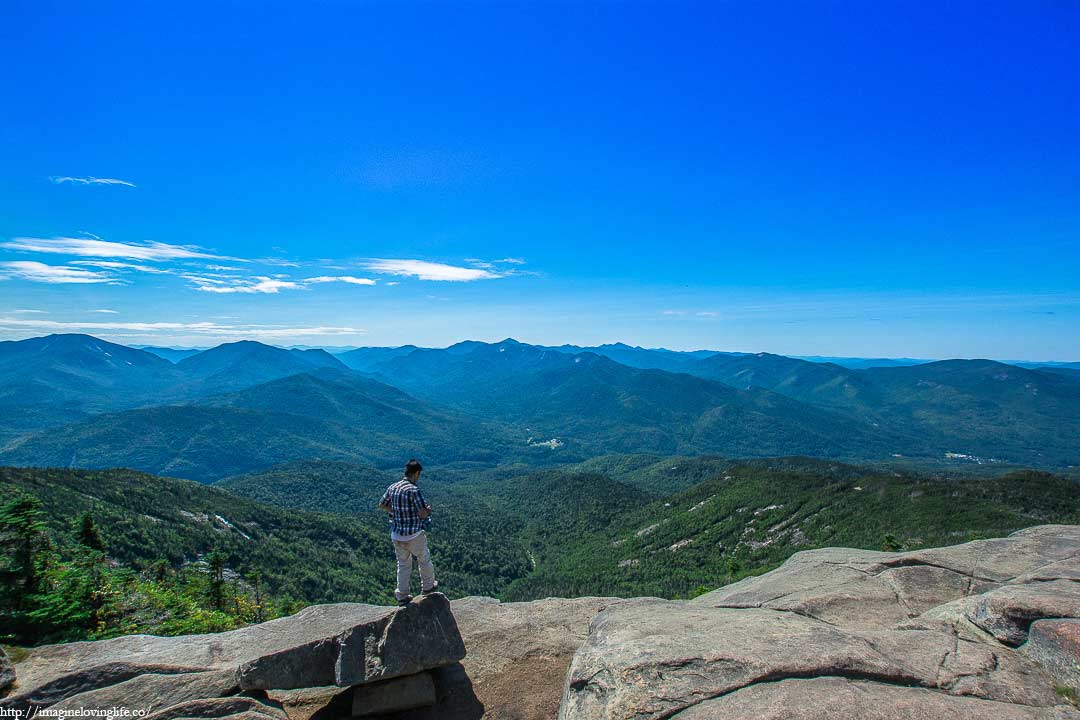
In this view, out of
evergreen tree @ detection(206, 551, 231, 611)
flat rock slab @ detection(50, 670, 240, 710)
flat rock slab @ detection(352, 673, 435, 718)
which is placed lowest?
evergreen tree @ detection(206, 551, 231, 611)

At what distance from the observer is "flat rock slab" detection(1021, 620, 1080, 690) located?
11.0 m

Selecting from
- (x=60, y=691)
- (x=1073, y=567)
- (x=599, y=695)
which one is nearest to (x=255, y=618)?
(x=60, y=691)

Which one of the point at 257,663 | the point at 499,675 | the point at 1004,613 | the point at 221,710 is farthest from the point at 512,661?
the point at 1004,613

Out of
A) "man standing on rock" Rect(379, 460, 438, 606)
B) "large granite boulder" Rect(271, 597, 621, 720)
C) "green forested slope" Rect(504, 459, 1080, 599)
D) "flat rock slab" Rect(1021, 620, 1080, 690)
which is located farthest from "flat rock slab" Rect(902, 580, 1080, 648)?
"green forested slope" Rect(504, 459, 1080, 599)

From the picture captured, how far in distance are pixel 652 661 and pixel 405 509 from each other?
29.4 ft

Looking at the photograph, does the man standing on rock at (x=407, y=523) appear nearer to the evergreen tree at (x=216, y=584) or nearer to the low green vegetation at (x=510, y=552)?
the low green vegetation at (x=510, y=552)

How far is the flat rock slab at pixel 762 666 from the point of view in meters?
10.6

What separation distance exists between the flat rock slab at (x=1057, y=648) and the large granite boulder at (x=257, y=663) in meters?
15.7

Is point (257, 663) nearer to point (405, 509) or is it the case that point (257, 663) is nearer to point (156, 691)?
point (156, 691)

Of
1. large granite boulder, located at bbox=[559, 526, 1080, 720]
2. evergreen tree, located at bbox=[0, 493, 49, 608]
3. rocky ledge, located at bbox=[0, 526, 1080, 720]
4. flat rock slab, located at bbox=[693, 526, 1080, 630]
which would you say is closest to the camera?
large granite boulder, located at bbox=[559, 526, 1080, 720]

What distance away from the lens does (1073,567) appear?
18.0 meters

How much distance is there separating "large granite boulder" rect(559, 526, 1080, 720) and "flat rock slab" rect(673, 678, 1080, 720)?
3 cm

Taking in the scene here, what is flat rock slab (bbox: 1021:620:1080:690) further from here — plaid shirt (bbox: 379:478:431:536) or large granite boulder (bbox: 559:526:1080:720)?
plaid shirt (bbox: 379:478:431:536)

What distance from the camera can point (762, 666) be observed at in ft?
37.0
